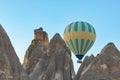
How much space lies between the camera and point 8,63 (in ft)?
83.9

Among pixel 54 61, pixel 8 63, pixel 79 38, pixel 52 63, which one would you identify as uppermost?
pixel 8 63

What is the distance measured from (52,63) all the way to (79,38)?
9.89 metres

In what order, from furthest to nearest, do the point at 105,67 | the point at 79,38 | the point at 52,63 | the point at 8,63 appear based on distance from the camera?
the point at 79,38
the point at 52,63
the point at 105,67
the point at 8,63

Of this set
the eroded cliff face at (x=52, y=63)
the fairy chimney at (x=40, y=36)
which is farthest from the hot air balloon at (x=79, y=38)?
the eroded cliff face at (x=52, y=63)

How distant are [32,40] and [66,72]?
10581 mm

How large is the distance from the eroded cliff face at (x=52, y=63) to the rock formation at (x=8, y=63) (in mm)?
15751

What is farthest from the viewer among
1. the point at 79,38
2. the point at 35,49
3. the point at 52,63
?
the point at 79,38

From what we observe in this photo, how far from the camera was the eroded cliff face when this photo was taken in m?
44.1

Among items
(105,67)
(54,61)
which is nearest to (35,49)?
(54,61)

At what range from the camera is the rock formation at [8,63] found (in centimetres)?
2442

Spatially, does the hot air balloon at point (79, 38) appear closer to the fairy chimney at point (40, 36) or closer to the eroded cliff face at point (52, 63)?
the fairy chimney at point (40, 36)

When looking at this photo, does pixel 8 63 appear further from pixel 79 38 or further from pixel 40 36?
pixel 79 38

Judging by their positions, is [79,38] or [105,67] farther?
[79,38]

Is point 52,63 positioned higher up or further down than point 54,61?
further down
